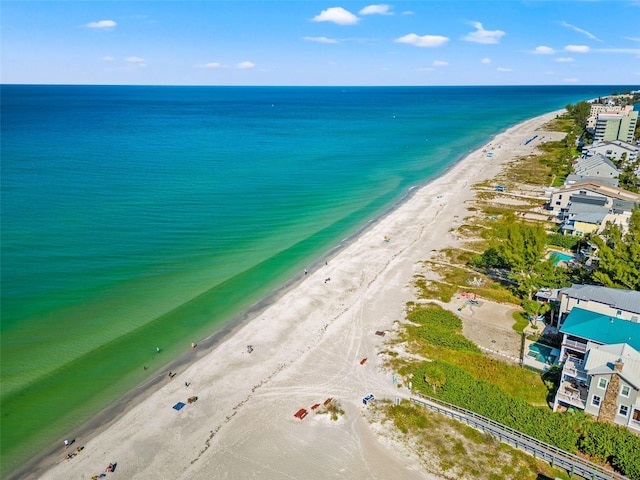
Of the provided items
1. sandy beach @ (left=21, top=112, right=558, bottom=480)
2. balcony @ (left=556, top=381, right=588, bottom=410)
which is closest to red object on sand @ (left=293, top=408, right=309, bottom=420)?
sandy beach @ (left=21, top=112, right=558, bottom=480)

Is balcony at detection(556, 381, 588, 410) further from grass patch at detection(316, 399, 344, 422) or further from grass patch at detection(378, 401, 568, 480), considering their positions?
grass patch at detection(316, 399, 344, 422)

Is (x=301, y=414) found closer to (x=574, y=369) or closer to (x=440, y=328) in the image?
(x=440, y=328)

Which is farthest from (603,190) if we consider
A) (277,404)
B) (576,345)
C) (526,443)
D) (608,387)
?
(277,404)

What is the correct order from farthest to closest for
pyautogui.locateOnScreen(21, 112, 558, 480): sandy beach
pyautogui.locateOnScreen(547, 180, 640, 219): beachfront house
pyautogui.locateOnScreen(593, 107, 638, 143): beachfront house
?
pyautogui.locateOnScreen(593, 107, 638, 143): beachfront house < pyautogui.locateOnScreen(547, 180, 640, 219): beachfront house < pyautogui.locateOnScreen(21, 112, 558, 480): sandy beach

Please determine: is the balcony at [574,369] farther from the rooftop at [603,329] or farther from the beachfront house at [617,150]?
the beachfront house at [617,150]

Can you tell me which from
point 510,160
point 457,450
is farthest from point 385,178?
point 457,450

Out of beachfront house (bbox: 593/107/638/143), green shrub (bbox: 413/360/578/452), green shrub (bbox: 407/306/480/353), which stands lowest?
green shrub (bbox: 413/360/578/452)

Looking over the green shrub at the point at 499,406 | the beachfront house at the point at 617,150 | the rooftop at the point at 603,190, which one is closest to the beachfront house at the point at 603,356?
the green shrub at the point at 499,406
